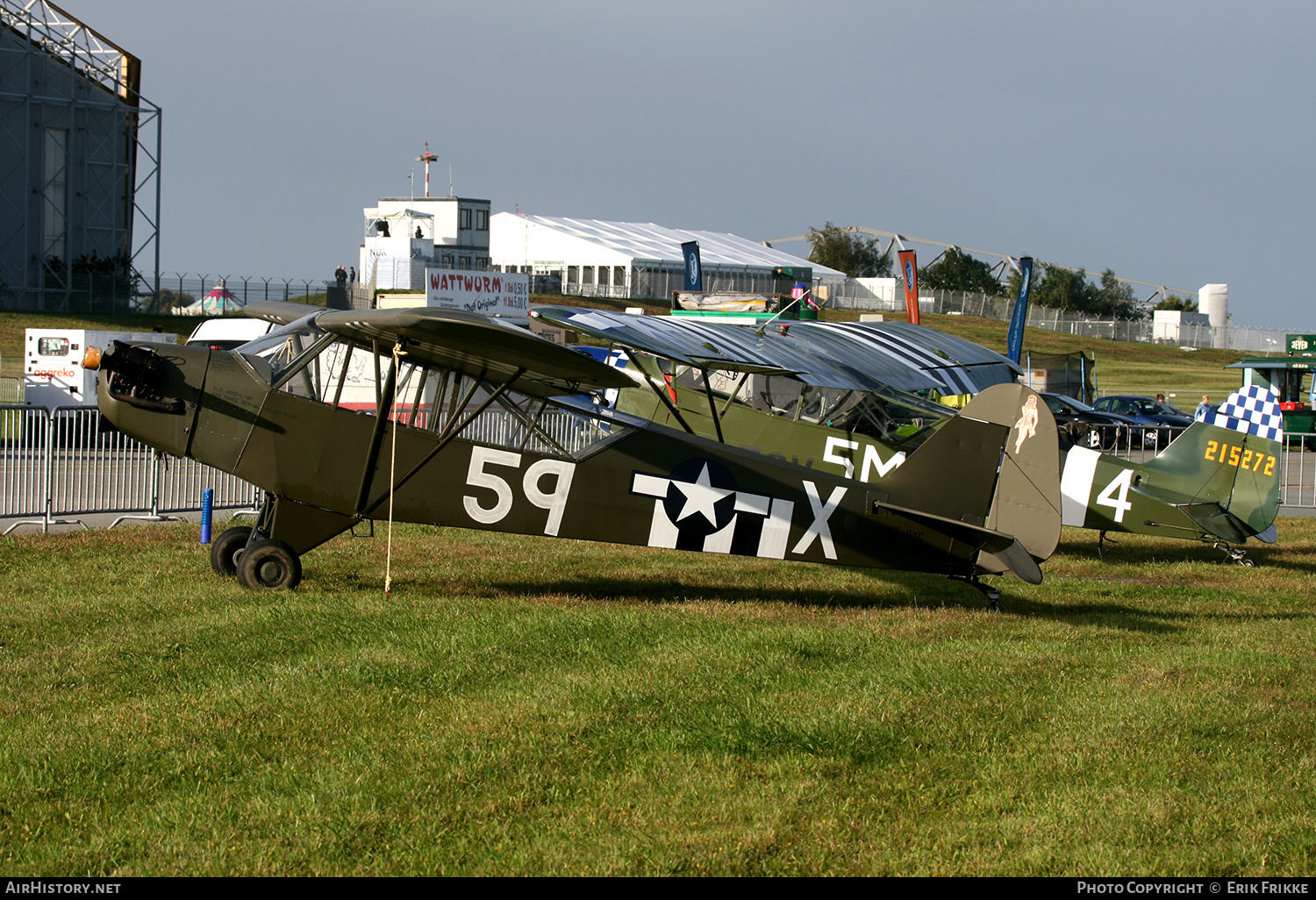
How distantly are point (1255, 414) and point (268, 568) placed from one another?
1122 centimetres

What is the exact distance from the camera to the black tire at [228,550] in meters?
8.84

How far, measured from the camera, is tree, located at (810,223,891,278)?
9469cm

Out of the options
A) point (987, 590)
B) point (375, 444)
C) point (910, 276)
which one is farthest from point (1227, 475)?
point (910, 276)

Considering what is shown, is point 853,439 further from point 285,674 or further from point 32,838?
point 32,838

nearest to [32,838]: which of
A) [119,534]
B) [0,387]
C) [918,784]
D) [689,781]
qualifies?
[689,781]

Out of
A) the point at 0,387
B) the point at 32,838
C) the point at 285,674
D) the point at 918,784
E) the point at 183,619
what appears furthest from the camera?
the point at 0,387

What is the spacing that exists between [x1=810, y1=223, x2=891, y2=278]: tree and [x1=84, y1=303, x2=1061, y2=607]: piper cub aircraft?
87757 millimetres

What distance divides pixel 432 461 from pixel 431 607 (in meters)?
1.11

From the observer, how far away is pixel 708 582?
9805mm

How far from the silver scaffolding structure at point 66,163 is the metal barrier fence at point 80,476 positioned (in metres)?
30.7

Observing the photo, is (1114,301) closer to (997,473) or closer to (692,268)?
(692,268)

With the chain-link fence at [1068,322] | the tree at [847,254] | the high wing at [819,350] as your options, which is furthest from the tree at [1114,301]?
the high wing at [819,350]

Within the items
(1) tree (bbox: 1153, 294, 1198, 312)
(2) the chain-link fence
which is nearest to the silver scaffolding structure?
(2) the chain-link fence

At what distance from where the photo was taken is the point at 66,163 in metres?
40.9
